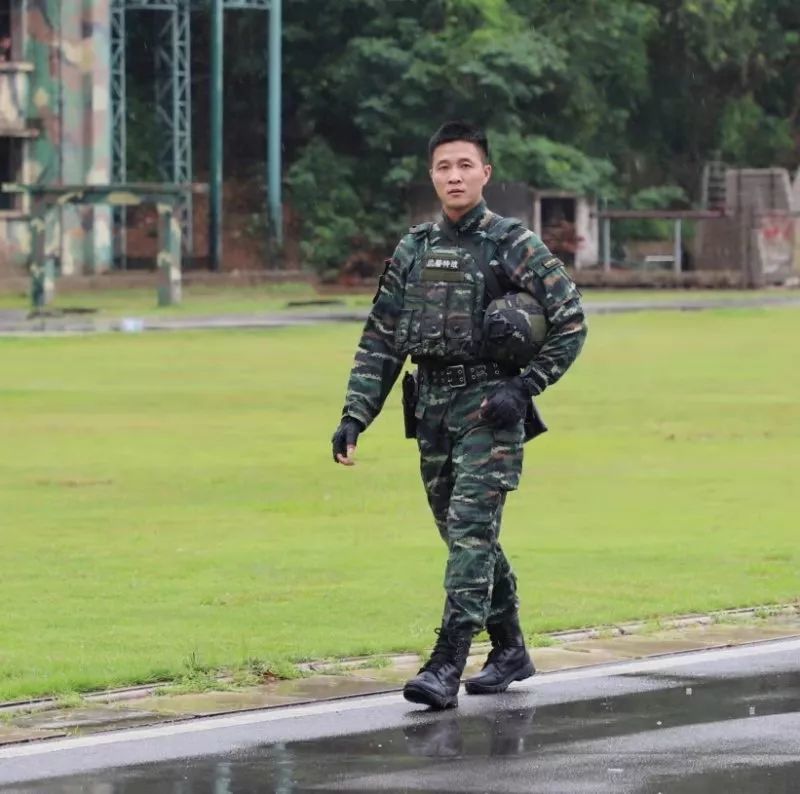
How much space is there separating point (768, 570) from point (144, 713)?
461cm

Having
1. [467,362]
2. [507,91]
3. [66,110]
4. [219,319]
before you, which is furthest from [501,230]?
[507,91]

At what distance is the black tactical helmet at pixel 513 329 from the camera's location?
8.27 metres

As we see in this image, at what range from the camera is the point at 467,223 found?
27.7 ft

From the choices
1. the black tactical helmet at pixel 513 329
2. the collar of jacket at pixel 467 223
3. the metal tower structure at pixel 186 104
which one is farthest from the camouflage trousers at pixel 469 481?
the metal tower structure at pixel 186 104

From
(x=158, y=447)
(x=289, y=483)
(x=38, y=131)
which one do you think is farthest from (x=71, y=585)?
(x=38, y=131)

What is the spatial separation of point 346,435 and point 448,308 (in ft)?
1.94

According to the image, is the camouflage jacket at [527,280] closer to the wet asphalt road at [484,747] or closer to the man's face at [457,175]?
the man's face at [457,175]

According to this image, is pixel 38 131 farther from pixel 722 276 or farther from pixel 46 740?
pixel 46 740

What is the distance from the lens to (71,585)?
1139 cm

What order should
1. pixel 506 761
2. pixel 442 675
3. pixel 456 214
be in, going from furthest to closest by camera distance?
1. pixel 456 214
2. pixel 442 675
3. pixel 506 761

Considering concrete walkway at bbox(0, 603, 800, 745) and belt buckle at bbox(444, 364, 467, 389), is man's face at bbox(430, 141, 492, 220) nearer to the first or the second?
belt buckle at bbox(444, 364, 467, 389)

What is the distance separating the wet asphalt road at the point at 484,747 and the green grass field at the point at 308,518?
3.48 feet

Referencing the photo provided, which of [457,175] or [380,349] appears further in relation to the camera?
[380,349]

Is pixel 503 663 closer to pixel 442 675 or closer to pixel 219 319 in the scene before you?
pixel 442 675
